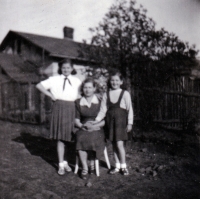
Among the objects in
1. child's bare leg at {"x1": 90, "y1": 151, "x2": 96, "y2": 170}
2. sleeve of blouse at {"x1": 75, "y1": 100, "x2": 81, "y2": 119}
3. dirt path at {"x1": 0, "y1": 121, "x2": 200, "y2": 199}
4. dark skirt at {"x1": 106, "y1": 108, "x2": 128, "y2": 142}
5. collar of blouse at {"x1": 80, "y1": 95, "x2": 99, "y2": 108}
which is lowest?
dirt path at {"x1": 0, "y1": 121, "x2": 200, "y2": 199}

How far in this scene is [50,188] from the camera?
2.68 meters

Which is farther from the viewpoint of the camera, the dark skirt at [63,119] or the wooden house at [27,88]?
the wooden house at [27,88]

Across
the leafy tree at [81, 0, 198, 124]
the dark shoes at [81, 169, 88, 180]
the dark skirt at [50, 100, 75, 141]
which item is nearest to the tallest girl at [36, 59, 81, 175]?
the dark skirt at [50, 100, 75, 141]

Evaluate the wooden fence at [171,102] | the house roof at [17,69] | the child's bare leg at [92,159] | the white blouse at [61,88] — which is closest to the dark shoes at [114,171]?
the child's bare leg at [92,159]

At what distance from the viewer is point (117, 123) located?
3158mm

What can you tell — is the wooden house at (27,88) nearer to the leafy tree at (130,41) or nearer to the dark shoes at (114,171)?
the leafy tree at (130,41)

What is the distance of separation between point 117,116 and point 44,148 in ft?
6.86

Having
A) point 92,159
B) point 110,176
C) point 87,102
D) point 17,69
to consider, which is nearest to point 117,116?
point 87,102

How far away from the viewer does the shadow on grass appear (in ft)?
12.8

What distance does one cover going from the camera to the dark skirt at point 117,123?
124 inches

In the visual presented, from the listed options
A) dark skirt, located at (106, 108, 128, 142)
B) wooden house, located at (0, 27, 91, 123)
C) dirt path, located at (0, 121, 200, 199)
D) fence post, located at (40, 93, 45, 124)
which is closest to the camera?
dirt path, located at (0, 121, 200, 199)

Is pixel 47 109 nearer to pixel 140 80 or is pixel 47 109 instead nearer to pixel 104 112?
pixel 140 80

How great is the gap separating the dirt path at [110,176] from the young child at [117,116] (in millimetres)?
339

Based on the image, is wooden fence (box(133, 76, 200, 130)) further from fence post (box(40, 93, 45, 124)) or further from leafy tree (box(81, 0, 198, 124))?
fence post (box(40, 93, 45, 124))
